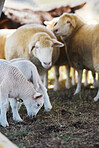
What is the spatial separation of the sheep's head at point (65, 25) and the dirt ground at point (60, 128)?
1.88 meters

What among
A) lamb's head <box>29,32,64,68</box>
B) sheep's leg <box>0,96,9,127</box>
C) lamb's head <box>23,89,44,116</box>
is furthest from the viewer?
lamb's head <box>29,32,64,68</box>

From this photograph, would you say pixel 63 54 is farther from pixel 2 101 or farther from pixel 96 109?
pixel 2 101

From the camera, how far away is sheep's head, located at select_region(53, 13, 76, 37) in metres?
6.58

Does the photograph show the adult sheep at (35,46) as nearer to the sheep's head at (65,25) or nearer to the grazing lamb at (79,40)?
the sheep's head at (65,25)

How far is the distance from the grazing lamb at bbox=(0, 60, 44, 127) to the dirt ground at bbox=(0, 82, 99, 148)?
0.26 metres

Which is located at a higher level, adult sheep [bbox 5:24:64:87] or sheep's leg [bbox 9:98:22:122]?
adult sheep [bbox 5:24:64:87]

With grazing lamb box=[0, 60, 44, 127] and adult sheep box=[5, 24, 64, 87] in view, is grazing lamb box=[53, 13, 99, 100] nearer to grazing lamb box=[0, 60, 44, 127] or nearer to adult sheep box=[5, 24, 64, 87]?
adult sheep box=[5, 24, 64, 87]

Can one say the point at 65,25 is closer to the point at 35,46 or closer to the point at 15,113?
the point at 35,46

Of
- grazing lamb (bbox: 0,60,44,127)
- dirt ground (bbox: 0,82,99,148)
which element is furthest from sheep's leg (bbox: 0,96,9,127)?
dirt ground (bbox: 0,82,99,148)

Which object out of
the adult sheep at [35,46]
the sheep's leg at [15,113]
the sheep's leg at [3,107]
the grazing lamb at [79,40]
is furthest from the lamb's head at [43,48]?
the sheep's leg at [3,107]

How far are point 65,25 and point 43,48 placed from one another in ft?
4.61

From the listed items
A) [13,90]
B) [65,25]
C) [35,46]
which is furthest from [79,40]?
[13,90]

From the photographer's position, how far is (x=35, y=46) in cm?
568

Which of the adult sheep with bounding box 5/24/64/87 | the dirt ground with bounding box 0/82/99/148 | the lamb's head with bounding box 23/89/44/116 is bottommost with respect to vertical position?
the dirt ground with bounding box 0/82/99/148
